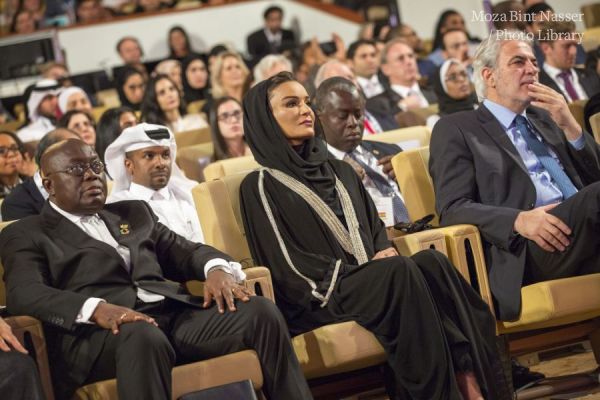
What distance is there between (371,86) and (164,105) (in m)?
1.59

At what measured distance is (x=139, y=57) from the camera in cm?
985

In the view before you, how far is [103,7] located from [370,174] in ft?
24.5

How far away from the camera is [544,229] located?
369 centimetres

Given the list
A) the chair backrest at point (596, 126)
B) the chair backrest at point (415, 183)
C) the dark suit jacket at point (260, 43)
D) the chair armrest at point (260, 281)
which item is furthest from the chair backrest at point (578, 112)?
the dark suit jacket at point (260, 43)

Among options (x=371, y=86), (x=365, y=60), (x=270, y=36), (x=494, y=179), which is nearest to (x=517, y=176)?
(x=494, y=179)

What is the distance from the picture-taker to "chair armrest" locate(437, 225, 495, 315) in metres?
3.73

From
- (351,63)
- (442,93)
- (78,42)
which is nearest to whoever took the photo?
(442,93)

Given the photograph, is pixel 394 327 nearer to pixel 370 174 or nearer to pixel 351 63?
pixel 370 174

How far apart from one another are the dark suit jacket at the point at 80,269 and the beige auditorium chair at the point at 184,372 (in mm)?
77

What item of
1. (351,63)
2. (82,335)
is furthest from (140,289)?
(351,63)

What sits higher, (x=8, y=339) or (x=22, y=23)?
(x=22, y=23)

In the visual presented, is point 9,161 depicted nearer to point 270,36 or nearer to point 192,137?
point 192,137

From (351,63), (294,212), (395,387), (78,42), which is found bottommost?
(395,387)

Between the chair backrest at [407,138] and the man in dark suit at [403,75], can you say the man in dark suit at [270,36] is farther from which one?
the chair backrest at [407,138]
